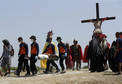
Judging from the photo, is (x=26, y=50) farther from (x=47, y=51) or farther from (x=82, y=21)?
(x=82, y=21)

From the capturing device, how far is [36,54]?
40.1 feet

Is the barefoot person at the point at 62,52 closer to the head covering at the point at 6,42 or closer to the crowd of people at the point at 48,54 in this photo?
the crowd of people at the point at 48,54

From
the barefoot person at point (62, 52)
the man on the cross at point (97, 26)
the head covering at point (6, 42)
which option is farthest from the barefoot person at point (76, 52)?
the head covering at point (6, 42)

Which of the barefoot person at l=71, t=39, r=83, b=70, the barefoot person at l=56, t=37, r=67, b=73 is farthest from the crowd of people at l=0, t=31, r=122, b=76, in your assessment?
the barefoot person at l=71, t=39, r=83, b=70

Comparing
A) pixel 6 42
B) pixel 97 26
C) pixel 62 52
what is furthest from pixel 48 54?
pixel 97 26

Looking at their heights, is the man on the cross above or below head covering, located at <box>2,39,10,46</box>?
above

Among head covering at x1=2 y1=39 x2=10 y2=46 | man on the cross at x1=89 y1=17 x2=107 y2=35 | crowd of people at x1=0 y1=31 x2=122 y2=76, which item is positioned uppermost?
man on the cross at x1=89 y1=17 x2=107 y2=35

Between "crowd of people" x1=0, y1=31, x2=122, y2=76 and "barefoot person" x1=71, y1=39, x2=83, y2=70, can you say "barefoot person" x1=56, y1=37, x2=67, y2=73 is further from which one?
"barefoot person" x1=71, y1=39, x2=83, y2=70

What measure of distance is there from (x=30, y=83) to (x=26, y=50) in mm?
3710

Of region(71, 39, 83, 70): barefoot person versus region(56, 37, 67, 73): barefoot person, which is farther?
region(71, 39, 83, 70): barefoot person

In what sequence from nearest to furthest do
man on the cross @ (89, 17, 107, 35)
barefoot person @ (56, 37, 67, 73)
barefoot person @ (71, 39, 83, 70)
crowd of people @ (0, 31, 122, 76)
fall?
crowd of people @ (0, 31, 122, 76) → barefoot person @ (56, 37, 67, 73) → man on the cross @ (89, 17, 107, 35) → barefoot person @ (71, 39, 83, 70)

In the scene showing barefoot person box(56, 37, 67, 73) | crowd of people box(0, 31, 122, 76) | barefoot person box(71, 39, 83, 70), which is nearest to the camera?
crowd of people box(0, 31, 122, 76)

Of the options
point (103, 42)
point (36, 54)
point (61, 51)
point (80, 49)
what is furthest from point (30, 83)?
point (80, 49)

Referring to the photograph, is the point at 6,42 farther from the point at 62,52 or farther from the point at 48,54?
the point at 62,52
